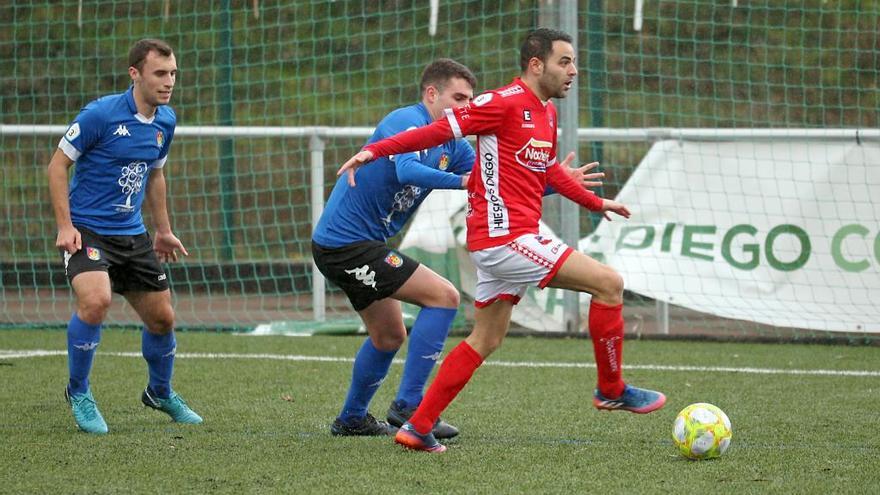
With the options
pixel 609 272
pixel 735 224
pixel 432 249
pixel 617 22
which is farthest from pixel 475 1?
pixel 609 272

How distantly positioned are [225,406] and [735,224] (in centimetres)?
442

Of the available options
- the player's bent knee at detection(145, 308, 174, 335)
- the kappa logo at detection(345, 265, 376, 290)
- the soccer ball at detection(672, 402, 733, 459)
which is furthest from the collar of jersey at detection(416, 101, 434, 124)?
the soccer ball at detection(672, 402, 733, 459)

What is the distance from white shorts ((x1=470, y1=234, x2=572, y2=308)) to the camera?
4.92 meters

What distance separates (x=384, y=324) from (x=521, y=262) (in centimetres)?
84

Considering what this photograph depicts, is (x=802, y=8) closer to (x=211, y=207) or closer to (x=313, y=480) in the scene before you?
(x=211, y=207)

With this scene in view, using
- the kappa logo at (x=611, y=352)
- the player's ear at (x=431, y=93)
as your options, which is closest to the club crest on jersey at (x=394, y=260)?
the player's ear at (x=431, y=93)

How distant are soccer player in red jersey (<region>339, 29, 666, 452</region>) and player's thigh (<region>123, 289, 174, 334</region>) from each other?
4.57ft

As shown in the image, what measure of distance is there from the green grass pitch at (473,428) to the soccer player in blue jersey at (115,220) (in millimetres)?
225

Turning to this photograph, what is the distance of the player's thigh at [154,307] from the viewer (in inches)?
230

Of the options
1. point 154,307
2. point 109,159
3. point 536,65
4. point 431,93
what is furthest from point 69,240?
point 536,65

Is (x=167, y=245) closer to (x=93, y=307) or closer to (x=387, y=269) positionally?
(x=93, y=307)

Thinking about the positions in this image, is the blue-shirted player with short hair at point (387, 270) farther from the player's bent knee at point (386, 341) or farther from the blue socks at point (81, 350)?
the blue socks at point (81, 350)

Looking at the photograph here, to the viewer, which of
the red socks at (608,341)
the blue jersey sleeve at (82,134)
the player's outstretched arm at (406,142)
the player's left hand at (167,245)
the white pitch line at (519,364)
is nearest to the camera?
the player's outstretched arm at (406,142)

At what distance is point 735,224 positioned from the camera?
363 inches
